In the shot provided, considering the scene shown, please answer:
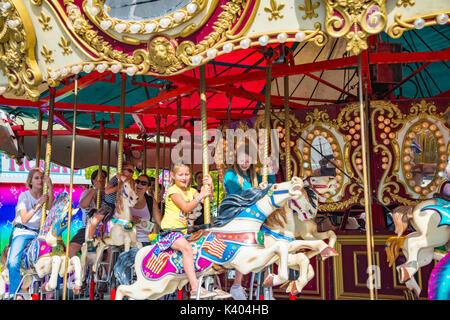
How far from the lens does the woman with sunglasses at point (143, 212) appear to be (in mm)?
5887

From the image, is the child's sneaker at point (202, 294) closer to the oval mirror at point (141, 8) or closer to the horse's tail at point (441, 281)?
the horse's tail at point (441, 281)

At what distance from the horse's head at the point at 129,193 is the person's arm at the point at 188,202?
45.2 inches

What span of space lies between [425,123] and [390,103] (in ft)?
1.50

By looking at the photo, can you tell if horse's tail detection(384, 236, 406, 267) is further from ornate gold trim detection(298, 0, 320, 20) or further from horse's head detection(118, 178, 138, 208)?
horse's head detection(118, 178, 138, 208)

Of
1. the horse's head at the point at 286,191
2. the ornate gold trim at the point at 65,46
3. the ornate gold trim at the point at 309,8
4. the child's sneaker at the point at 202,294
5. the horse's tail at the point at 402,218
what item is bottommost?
the child's sneaker at the point at 202,294

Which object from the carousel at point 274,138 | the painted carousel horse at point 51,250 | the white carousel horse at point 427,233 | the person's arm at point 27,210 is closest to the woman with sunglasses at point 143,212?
the carousel at point 274,138

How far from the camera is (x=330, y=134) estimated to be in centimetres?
599

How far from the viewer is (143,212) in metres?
5.95

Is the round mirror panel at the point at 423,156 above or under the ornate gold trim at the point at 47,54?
under

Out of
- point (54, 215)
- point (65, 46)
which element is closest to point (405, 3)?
point (65, 46)

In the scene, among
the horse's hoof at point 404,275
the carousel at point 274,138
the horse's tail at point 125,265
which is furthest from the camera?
the horse's tail at point 125,265

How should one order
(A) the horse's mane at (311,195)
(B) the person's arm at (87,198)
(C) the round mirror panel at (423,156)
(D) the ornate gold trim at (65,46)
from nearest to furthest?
1. (D) the ornate gold trim at (65,46)
2. (A) the horse's mane at (311,195)
3. (C) the round mirror panel at (423,156)
4. (B) the person's arm at (87,198)

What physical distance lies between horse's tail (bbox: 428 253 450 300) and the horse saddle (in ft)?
A: 0.78
